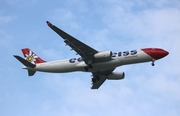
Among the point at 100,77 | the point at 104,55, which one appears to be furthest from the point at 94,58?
the point at 100,77

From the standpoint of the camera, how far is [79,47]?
59.9 metres

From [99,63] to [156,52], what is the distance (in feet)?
32.2

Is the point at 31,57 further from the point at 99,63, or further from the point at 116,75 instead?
the point at 116,75

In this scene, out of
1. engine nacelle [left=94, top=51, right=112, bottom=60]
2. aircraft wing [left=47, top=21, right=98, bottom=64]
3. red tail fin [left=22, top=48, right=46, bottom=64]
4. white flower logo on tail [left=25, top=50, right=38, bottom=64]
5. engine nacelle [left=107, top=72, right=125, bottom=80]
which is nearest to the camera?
aircraft wing [left=47, top=21, right=98, bottom=64]

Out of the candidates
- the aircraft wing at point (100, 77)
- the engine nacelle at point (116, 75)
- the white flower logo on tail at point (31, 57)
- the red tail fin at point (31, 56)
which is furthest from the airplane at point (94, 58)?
the engine nacelle at point (116, 75)

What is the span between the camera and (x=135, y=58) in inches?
2351

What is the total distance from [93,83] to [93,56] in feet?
37.4

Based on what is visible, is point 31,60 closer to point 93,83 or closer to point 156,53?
point 93,83

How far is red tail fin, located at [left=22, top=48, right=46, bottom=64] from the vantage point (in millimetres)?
70438

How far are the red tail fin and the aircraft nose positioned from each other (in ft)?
70.9

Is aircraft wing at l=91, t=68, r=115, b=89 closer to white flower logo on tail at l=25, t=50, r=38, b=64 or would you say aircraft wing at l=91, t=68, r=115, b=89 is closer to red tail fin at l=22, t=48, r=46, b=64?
red tail fin at l=22, t=48, r=46, b=64

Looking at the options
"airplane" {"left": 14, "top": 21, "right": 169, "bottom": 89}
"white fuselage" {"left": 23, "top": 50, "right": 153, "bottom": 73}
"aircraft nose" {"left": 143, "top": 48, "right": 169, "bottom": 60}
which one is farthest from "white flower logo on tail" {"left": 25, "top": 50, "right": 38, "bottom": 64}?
"aircraft nose" {"left": 143, "top": 48, "right": 169, "bottom": 60}

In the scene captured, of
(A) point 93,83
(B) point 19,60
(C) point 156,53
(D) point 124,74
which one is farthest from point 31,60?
(C) point 156,53

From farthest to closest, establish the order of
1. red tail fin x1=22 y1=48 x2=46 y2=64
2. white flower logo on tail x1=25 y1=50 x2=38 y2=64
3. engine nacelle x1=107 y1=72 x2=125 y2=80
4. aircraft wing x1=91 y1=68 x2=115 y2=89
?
white flower logo on tail x1=25 y1=50 x2=38 y2=64 → red tail fin x1=22 y1=48 x2=46 y2=64 → aircraft wing x1=91 y1=68 x2=115 y2=89 → engine nacelle x1=107 y1=72 x2=125 y2=80
